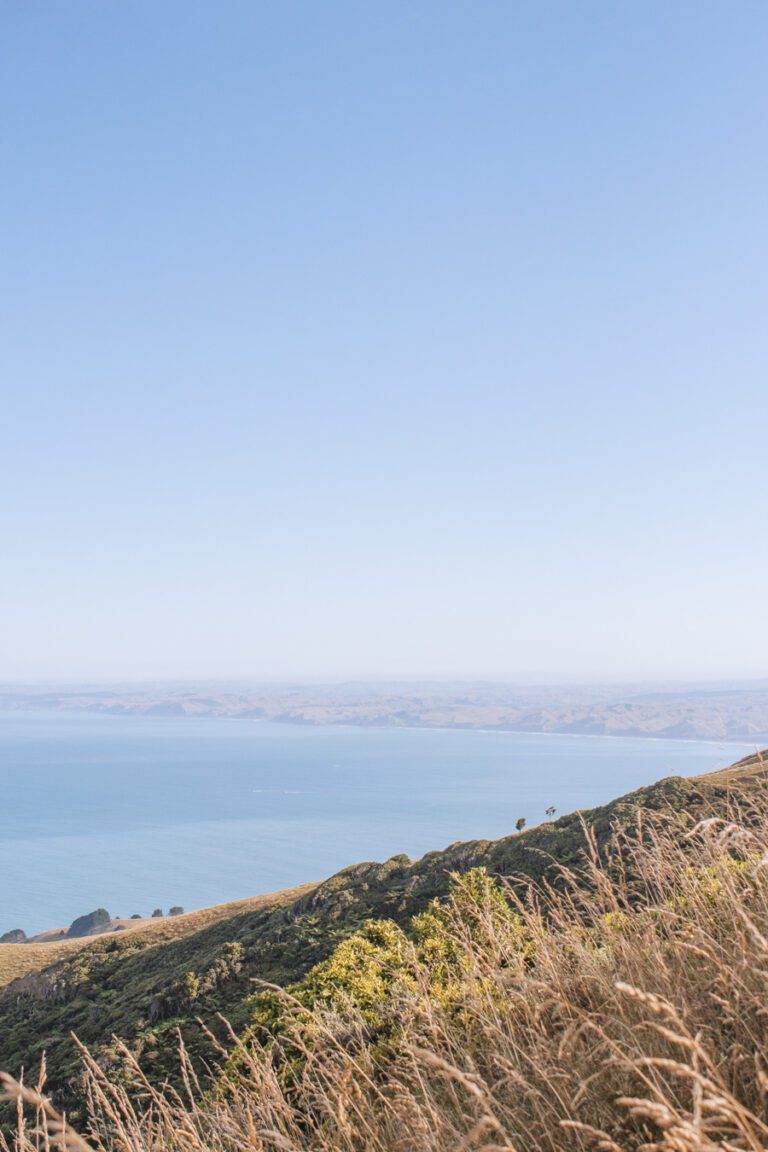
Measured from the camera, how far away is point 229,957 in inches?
981

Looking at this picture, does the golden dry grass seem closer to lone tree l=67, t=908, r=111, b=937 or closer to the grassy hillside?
the grassy hillside

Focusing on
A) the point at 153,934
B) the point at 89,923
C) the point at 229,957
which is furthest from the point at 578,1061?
the point at 89,923

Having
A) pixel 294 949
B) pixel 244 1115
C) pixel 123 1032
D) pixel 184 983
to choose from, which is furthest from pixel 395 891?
pixel 244 1115

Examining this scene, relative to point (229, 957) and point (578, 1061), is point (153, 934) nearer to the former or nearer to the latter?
point (229, 957)

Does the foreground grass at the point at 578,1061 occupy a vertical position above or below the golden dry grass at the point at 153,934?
above

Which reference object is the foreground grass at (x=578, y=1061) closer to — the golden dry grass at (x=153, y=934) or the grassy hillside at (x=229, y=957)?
the grassy hillside at (x=229, y=957)

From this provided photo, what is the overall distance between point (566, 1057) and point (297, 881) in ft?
550

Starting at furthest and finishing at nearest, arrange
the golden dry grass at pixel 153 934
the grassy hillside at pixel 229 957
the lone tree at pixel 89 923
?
the lone tree at pixel 89 923 < the golden dry grass at pixel 153 934 < the grassy hillside at pixel 229 957

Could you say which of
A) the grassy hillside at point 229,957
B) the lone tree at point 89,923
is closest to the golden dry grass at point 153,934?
the grassy hillside at point 229,957

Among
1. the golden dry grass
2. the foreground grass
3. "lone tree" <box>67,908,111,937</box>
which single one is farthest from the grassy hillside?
"lone tree" <box>67,908,111,937</box>

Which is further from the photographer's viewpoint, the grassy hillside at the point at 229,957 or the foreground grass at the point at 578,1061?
the grassy hillside at the point at 229,957

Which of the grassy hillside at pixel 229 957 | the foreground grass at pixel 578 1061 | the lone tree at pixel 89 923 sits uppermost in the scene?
the foreground grass at pixel 578 1061

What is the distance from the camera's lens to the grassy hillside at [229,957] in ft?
69.7

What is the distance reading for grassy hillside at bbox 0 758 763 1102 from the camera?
2123 centimetres
